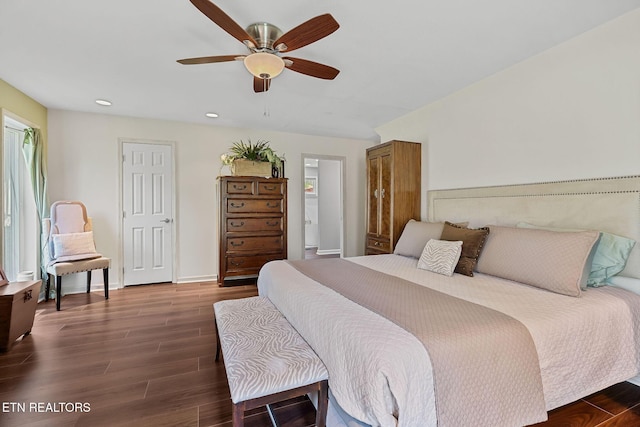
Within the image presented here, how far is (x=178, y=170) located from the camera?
13.9 feet

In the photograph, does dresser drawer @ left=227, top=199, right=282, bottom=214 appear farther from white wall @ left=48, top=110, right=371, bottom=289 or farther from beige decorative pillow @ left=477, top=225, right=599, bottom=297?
beige decorative pillow @ left=477, top=225, right=599, bottom=297

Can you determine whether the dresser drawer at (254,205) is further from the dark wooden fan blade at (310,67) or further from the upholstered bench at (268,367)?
the upholstered bench at (268,367)

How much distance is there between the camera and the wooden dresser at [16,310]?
220 centimetres

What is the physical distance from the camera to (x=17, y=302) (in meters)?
2.27

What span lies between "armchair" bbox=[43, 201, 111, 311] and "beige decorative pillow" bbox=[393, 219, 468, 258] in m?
3.46

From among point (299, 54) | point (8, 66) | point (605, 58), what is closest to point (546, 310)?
point (605, 58)

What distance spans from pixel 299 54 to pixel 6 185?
3479mm

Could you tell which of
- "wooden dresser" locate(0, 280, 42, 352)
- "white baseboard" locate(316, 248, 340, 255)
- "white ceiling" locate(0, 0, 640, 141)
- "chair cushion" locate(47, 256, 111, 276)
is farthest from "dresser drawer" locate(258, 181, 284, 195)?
"white baseboard" locate(316, 248, 340, 255)

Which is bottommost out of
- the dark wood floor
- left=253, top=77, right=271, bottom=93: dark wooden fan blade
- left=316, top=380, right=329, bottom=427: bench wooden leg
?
the dark wood floor

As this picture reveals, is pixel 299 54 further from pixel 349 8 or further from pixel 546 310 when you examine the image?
pixel 546 310

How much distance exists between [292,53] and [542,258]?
2358 mm

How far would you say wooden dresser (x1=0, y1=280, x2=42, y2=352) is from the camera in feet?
7.21

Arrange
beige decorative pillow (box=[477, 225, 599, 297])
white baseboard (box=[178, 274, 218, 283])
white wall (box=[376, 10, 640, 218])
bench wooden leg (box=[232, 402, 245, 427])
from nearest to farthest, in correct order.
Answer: bench wooden leg (box=[232, 402, 245, 427]), beige decorative pillow (box=[477, 225, 599, 297]), white wall (box=[376, 10, 640, 218]), white baseboard (box=[178, 274, 218, 283])

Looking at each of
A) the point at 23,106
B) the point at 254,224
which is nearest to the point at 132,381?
the point at 254,224
